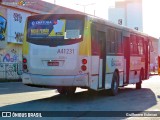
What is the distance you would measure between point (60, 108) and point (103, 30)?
4.56m

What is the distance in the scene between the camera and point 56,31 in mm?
14438

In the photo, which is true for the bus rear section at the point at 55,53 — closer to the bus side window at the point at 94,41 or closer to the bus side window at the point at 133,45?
the bus side window at the point at 94,41

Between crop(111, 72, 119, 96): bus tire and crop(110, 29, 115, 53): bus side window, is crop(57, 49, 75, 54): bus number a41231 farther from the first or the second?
crop(111, 72, 119, 96): bus tire

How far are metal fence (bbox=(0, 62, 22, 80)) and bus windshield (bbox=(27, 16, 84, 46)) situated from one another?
798 inches

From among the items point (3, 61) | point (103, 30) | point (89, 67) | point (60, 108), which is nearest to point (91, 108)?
point (60, 108)

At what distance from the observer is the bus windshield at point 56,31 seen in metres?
14.3

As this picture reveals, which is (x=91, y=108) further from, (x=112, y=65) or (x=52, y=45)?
(x=112, y=65)

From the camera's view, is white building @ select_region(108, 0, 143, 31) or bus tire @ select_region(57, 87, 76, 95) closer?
bus tire @ select_region(57, 87, 76, 95)

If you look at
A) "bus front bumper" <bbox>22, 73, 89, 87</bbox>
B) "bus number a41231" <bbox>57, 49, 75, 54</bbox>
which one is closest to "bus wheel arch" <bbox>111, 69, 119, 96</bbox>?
"bus front bumper" <bbox>22, 73, 89, 87</bbox>

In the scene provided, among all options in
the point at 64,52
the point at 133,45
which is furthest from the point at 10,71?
the point at 64,52

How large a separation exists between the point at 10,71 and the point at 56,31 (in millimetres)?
21207

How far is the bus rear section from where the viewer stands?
46.1 ft

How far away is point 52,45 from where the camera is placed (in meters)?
14.3

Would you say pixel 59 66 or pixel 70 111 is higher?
pixel 59 66
